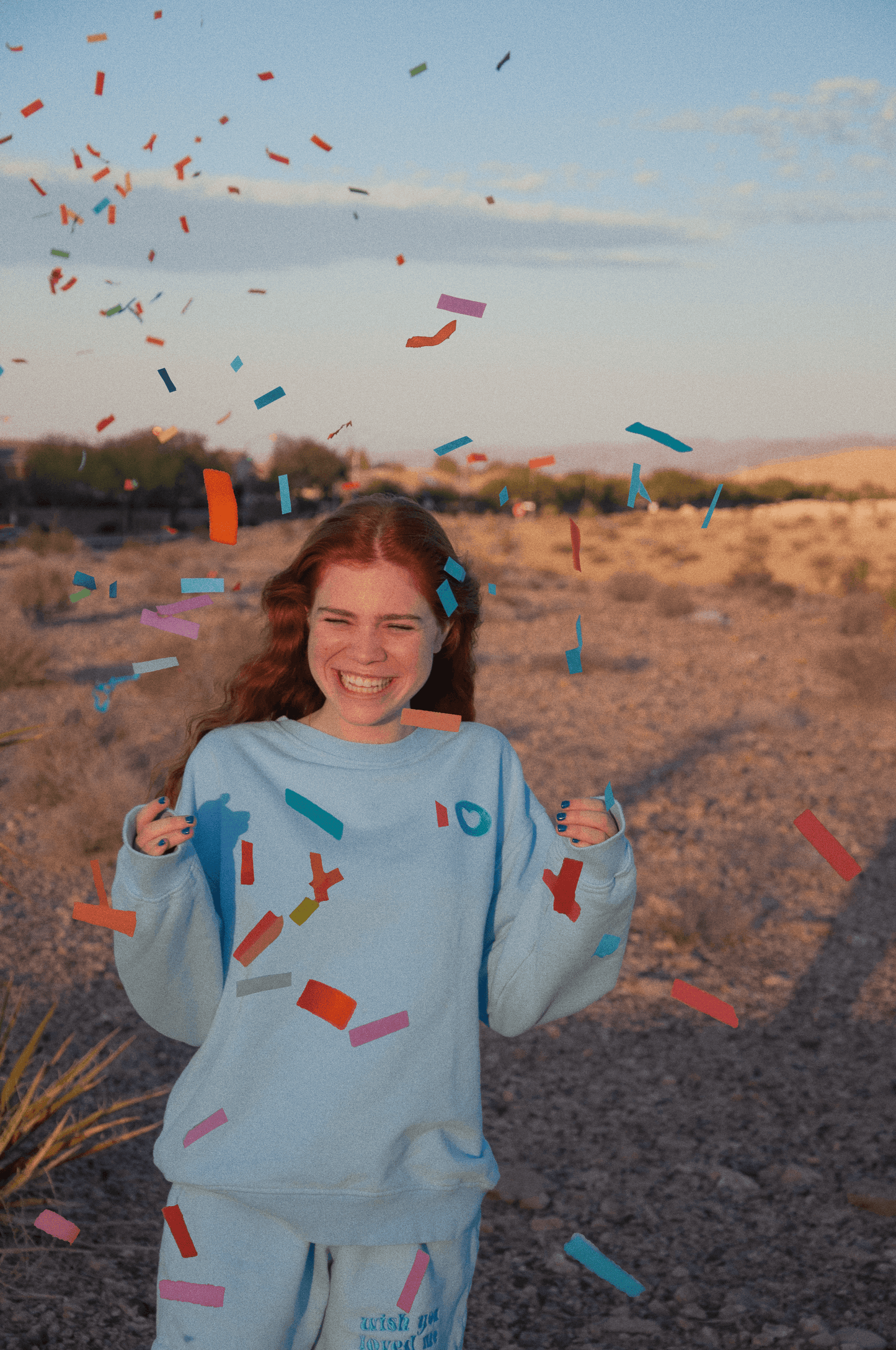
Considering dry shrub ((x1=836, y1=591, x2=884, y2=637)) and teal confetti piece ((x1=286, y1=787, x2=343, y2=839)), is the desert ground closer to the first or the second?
teal confetti piece ((x1=286, y1=787, x2=343, y2=839))

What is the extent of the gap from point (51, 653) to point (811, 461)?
84.9m

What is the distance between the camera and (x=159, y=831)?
1750mm

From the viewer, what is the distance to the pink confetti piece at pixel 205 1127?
71.1 inches

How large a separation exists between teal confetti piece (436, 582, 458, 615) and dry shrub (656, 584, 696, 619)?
59.3 ft

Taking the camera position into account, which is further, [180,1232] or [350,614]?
[350,614]

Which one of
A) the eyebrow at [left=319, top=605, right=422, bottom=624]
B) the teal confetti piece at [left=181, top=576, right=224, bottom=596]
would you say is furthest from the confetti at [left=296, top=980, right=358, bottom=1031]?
the teal confetti piece at [left=181, top=576, right=224, bottom=596]

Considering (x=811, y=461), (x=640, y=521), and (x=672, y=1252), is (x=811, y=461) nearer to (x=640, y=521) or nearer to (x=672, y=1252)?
(x=640, y=521)

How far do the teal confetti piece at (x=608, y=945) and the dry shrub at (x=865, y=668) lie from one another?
1179 cm

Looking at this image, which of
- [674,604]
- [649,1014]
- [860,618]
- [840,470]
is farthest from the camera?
[840,470]

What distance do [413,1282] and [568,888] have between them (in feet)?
2.22

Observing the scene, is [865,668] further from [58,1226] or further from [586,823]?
[586,823]

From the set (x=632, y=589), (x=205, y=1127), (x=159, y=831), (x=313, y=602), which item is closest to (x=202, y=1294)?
(x=205, y=1127)

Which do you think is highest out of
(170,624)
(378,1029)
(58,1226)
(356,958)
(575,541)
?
(575,541)

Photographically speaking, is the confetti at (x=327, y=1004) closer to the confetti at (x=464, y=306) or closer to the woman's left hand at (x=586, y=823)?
the woman's left hand at (x=586, y=823)
